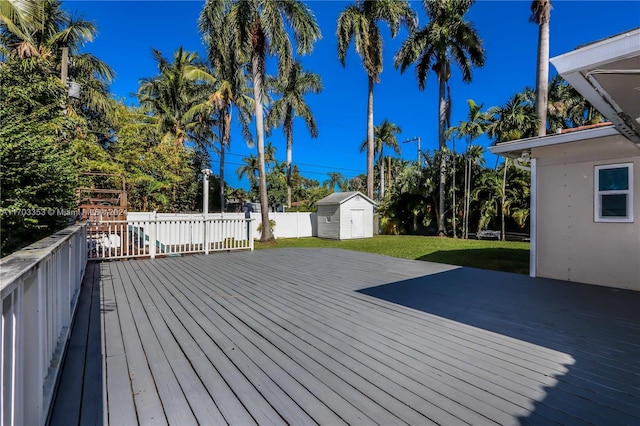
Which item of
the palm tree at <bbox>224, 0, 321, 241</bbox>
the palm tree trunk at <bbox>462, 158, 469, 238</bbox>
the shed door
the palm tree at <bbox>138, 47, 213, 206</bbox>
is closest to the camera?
the palm tree at <bbox>224, 0, 321, 241</bbox>

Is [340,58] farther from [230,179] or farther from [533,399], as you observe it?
[230,179]

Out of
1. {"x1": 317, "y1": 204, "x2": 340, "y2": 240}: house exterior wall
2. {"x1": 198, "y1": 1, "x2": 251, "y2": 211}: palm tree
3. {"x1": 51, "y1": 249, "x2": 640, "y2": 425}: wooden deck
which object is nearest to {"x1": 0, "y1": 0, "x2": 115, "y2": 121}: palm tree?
{"x1": 198, "y1": 1, "x2": 251, "y2": 211}: palm tree

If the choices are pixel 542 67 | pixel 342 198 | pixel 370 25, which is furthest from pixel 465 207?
pixel 370 25

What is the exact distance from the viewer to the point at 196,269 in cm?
612

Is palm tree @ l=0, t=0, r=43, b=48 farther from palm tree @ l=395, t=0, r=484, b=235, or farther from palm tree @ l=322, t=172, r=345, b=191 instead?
palm tree @ l=322, t=172, r=345, b=191

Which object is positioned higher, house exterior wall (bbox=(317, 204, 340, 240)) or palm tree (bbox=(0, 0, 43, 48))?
palm tree (bbox=(0, 0, 43, 48))

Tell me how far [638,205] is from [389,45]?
46.5 ft

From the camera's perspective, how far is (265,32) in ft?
37.8

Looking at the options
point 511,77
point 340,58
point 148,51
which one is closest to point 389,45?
point 340,58

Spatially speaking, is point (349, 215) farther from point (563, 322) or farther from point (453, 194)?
point (563, 322)

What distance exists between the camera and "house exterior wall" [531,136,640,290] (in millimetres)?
4656

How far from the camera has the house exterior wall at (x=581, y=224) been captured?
15.3 feet

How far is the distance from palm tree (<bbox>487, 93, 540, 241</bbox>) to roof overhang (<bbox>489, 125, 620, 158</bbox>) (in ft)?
22.9

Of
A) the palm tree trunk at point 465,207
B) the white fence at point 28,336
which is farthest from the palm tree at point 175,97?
the white fence at point 28,336
